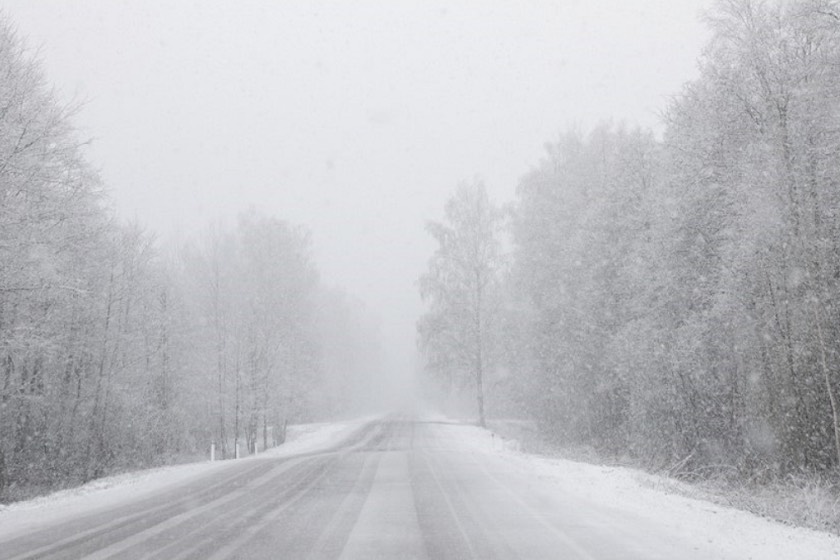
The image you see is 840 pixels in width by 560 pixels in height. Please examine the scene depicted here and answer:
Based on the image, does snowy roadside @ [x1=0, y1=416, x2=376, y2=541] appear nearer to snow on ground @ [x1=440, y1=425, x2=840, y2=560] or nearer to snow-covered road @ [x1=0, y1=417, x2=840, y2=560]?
snow-covered road @ [x1=0, y1=417, x2=840, y2=560]

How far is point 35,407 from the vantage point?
58.3 feet

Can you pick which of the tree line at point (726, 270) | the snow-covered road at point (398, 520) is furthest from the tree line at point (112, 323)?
the tree line at point (726, 270)

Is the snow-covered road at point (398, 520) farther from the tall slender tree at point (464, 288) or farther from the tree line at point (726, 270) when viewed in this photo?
the tall slender tree at point (464, 288)

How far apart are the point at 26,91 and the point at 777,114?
630 inches

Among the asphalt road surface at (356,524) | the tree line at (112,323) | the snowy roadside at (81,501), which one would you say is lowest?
the snowy roadside at (81,501)

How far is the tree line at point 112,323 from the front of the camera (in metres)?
13.7

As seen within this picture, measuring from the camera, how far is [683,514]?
895 cm

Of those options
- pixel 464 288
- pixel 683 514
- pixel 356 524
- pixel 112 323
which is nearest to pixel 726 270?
pixel 683 514

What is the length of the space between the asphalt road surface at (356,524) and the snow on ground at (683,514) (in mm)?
428

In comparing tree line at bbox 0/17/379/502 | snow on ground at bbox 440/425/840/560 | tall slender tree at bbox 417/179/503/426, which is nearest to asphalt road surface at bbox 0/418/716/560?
snow on ground at bbox 440/425/840/560

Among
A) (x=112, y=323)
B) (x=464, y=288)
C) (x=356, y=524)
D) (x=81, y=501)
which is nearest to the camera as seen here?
(x=356, y=524)

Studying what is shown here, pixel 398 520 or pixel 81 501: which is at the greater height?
pixel 398 520

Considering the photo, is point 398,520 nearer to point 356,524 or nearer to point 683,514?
point 356,524

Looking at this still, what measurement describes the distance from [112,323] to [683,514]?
20.0m
